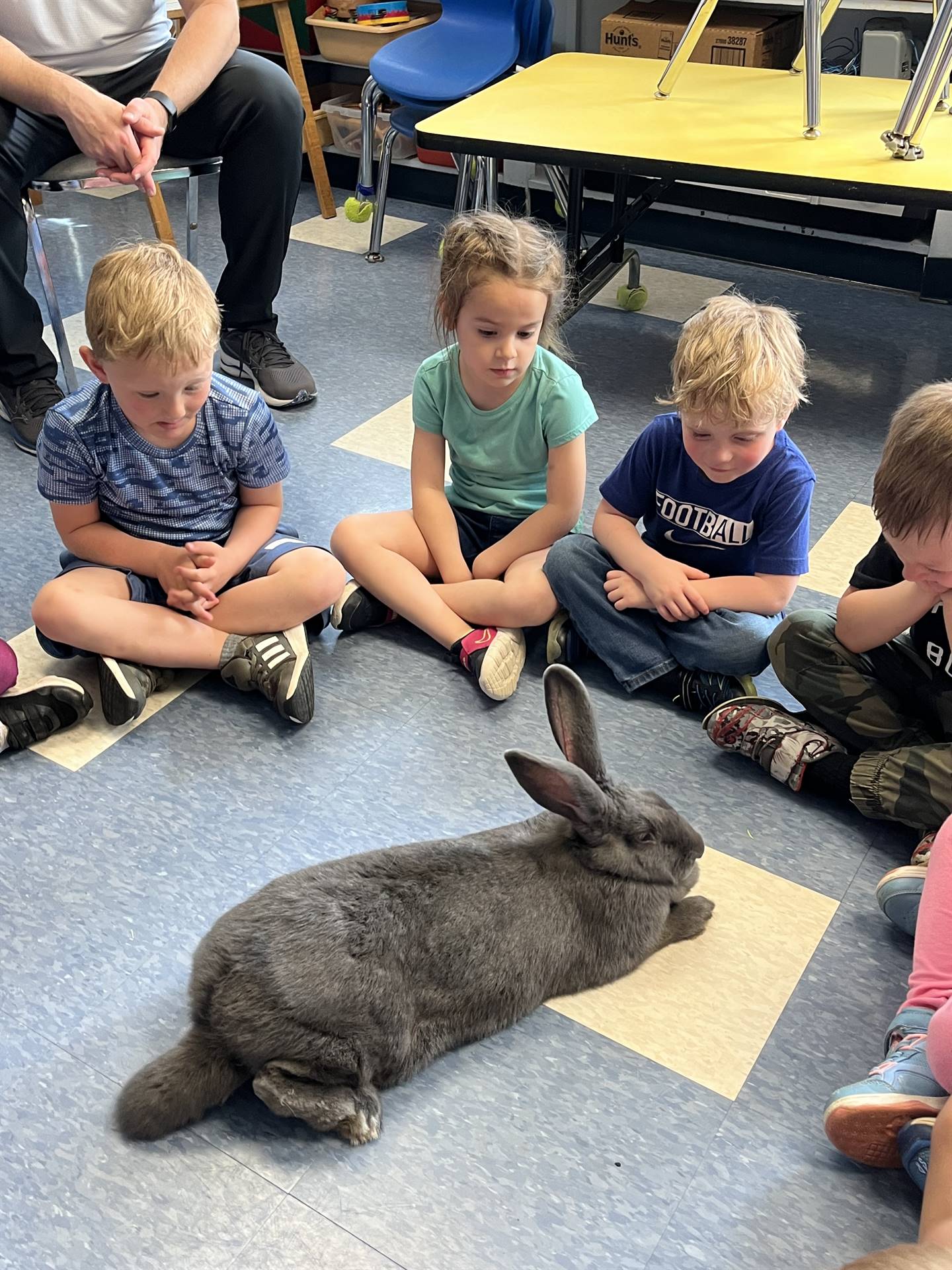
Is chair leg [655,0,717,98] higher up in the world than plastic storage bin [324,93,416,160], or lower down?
higher up

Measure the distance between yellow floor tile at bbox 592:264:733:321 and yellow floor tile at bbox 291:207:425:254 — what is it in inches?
25.1

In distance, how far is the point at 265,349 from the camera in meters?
2.15

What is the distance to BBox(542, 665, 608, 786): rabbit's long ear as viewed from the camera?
3.47 feet

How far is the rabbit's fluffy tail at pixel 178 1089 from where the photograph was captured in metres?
0.92

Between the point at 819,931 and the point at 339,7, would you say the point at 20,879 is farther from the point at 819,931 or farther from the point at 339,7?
the point at 339,7

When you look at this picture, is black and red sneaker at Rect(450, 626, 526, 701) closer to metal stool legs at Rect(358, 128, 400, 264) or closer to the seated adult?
the seated adult

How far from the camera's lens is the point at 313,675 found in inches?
58.5

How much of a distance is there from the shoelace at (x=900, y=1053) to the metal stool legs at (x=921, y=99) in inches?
61.5

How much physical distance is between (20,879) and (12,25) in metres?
1.54

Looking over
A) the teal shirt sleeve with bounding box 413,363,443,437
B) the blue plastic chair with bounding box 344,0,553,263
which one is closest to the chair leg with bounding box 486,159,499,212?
the blue plastic chair with bounding box 344,0,553,263

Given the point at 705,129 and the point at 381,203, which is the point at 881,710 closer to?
the point at 705,129

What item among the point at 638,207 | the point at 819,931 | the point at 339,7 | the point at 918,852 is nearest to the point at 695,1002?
the point at 819,931

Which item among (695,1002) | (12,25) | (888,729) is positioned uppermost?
(12,25)

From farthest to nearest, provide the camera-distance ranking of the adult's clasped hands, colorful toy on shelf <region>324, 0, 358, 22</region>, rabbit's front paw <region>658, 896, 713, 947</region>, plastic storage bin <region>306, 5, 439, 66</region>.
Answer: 1. colorful toy on shelf <region>324, 0, 358, 22</region>
2. plastic storage bin <region>306, 5, 439, 66</region>
3. the adult's clasped hands
4. rabbit's front paw <region>658, 896, 713, 947</region>
